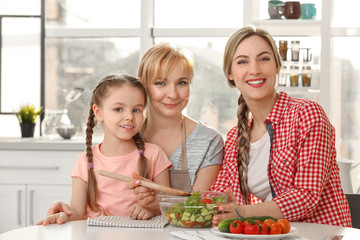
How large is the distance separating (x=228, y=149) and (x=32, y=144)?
1.74m

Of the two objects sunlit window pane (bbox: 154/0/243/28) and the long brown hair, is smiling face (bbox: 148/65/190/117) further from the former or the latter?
sunlit window pane (bbox: 154/0/243/28)

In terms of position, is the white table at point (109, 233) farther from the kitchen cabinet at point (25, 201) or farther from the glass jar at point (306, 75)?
the glass jar at point (306, 75)

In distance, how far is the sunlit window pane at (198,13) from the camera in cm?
429

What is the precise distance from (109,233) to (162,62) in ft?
2.59

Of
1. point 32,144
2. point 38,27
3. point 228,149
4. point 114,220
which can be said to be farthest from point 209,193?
point 38,27

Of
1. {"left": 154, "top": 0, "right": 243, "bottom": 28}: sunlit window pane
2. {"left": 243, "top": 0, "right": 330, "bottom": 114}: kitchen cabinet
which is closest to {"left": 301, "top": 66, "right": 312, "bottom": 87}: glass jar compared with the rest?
{"left": 243, "top": 0, "right": 330, "bottom": 114}: kitchen cabinet

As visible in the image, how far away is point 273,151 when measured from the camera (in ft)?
6.84

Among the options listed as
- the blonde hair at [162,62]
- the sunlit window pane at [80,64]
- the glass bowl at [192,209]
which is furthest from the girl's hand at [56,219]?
the sunlit window pane at [80,64]

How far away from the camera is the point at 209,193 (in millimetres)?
1778

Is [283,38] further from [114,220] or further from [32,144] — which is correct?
[114,220]

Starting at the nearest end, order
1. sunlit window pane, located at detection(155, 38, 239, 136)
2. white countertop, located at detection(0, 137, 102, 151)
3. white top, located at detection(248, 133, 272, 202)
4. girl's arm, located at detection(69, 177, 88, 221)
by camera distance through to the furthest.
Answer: girl's arm, located at detection(69, 177, 88, 221), white top, located at detection(248, 133, 272, 202), white countertop, located at detection(0, 137, 102, 151), sunlit window pane, located at detection(155, 38, 239, 136)

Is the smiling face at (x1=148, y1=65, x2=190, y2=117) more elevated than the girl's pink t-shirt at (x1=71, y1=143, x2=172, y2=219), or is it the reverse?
the smiling face at (x1=148, y1=65, x2=190, y2=117)

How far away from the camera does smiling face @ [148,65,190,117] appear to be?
228cm

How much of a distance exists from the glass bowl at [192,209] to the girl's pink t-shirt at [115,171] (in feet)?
1.17
